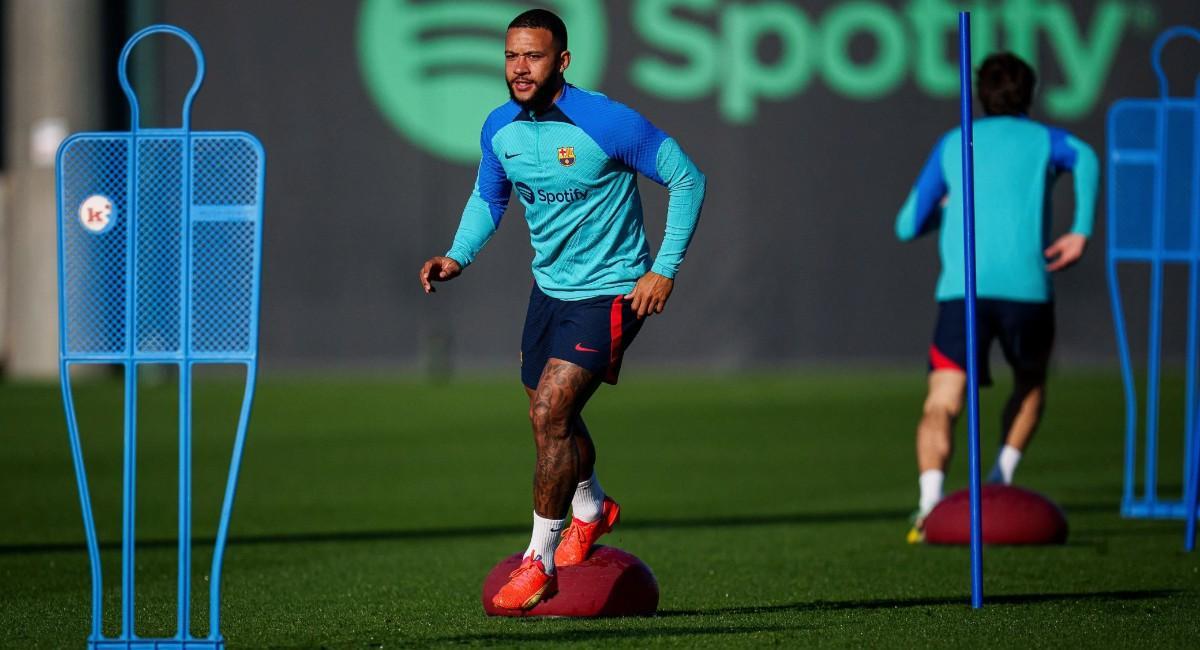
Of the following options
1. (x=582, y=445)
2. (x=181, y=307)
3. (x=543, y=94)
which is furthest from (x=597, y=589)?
(x=181, y=307)

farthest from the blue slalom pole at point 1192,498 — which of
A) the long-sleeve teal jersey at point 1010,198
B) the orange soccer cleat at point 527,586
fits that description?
the orange soccer cleat at point 527,586

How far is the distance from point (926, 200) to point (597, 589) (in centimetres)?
309

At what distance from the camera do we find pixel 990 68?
786 cm

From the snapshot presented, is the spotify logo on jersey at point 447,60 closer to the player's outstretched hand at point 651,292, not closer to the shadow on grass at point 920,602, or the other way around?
the shadow on grass at point 920,602

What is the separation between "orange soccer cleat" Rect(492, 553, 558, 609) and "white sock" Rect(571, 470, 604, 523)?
337 mm

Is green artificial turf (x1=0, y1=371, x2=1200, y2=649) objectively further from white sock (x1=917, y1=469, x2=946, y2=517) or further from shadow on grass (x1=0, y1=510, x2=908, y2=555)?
white sock (x1=917, y1=469, x2=946, y2=517)

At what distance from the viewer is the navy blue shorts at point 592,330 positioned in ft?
18.2

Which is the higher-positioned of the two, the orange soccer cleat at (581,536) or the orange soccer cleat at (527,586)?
the orange soccer cleat at (581,536)

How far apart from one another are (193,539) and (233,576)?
4.53 ft

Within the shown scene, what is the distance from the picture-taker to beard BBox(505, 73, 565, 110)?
18.1 ft

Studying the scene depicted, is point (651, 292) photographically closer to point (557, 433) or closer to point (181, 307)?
point (557, 433)

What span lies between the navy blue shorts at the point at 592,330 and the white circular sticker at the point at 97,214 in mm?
1485

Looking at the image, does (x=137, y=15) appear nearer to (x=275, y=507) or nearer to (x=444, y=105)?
(x=444, y=105)

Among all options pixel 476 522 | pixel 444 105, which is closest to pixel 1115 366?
pixel 444 105
